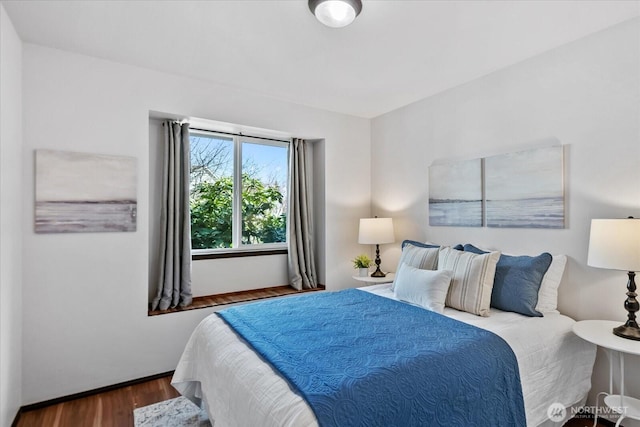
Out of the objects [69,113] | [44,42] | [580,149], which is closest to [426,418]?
[580,149]

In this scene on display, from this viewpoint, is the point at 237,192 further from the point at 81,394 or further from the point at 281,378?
the point at 281,378

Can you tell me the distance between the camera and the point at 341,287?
3992mm

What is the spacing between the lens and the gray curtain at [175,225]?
3021 millimetres

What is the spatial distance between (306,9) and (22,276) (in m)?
2.62

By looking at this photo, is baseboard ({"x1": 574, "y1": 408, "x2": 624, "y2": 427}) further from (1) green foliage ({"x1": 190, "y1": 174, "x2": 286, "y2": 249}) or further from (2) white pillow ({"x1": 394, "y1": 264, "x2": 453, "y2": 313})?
(1) green foliage ({"x1": 190, "y1": 174, "x2": 286, "y2": 249})

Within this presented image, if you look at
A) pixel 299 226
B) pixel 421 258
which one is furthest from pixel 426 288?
pixel 299 226

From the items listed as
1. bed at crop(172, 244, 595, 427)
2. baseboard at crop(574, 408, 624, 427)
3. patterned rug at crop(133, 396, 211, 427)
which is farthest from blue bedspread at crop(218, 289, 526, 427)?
baseboard at crop(574, 408, 624, 427)

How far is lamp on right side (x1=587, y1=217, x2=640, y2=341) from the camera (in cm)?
181

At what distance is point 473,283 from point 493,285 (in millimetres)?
193

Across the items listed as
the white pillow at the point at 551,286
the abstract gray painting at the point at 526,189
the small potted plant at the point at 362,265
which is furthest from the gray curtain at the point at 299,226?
the white pillow at the point at 551,286

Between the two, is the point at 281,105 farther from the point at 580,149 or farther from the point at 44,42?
the point at 580,149
